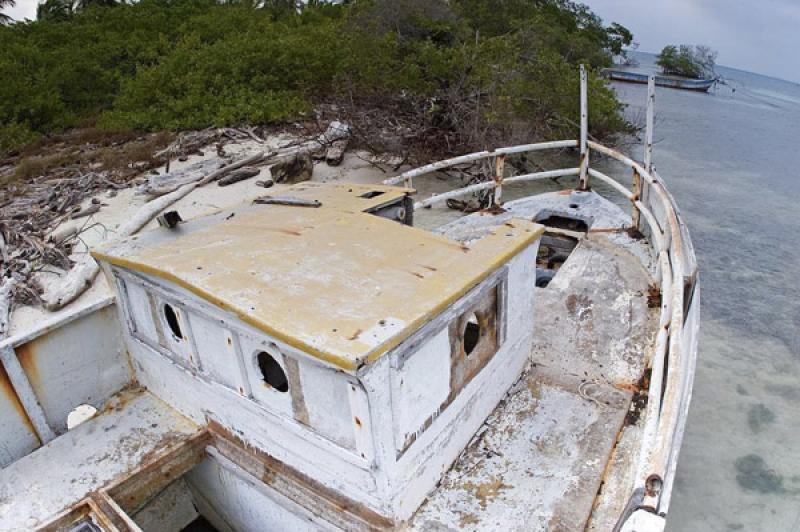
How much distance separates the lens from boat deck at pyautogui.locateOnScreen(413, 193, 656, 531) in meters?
2.87

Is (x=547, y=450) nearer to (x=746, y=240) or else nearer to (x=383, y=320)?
(x=383, y=320)

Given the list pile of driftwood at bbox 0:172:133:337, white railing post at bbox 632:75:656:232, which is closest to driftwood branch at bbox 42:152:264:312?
pile of driftwood at bbox 0:172:133:337

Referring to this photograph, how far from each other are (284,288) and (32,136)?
1746cm

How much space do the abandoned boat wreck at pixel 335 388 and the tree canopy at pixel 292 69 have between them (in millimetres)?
8082

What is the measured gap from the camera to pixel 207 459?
352 centimetres

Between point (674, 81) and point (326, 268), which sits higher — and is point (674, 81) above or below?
below

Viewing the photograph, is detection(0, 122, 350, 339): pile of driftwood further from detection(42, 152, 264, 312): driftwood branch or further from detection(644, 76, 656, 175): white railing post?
detection(644, 76, 656, 175): white railing post

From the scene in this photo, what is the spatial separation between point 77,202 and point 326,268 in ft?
35.2

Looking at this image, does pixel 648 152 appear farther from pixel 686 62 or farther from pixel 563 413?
pixel 686 62

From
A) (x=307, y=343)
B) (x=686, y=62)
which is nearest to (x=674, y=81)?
(x=686, y=62)

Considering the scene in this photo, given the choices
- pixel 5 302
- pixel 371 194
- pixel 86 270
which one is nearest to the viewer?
pixel 371 194

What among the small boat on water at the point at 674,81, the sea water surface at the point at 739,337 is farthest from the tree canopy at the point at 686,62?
the sea water surface at the point at 739,337

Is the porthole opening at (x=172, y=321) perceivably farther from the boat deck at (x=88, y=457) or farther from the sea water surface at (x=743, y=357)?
the sea water surface at (x=743, y=357)

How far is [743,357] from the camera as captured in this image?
6258 millimetres
